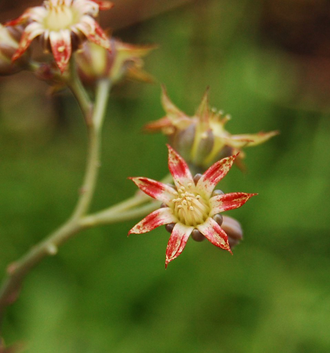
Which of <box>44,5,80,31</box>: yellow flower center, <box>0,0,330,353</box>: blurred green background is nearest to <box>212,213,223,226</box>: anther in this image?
<box>44,5,80,31</box>: yellow flower center

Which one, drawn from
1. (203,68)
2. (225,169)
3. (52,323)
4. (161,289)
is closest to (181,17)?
(203,68)

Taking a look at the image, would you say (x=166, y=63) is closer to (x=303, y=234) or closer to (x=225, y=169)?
(x=303, y=234)

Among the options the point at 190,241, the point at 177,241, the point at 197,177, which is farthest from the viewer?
the point at 190,241

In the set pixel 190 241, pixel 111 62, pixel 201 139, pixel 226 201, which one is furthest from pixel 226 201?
pixel 190 241

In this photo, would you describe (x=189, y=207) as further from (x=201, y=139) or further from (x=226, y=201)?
(x=201, y=139)

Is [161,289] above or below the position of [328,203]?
below

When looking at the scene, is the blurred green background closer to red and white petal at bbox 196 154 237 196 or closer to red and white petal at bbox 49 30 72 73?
red and white petal at bbox 196 154 237 196
